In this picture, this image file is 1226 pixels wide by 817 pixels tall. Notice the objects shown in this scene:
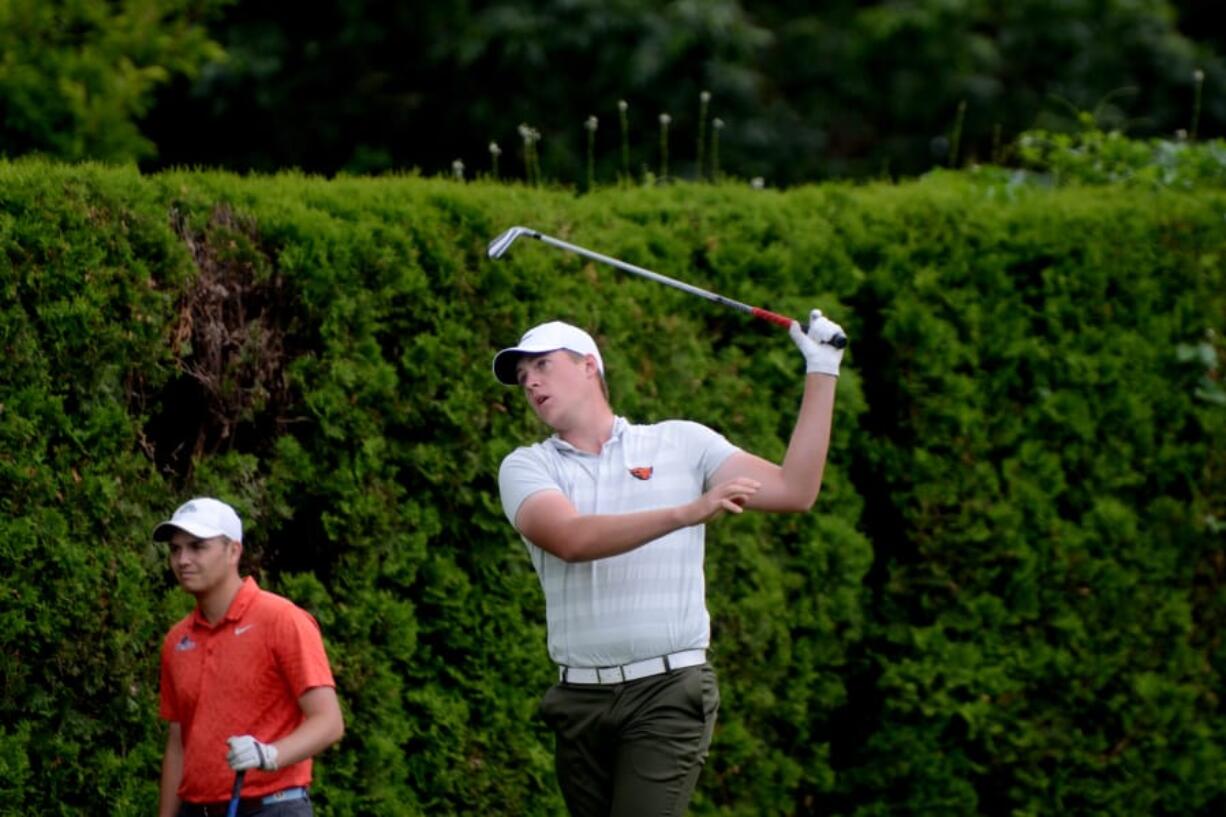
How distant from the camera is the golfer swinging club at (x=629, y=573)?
16.8 feet

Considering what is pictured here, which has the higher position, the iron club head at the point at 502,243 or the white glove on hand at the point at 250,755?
the iron club head at the point at 502,243

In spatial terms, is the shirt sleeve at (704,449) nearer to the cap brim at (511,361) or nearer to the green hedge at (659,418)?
the cap brim at (511,361)

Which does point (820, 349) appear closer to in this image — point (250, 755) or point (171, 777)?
point (250, 755)

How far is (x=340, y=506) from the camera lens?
630 cm

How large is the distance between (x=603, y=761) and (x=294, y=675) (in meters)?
0.85

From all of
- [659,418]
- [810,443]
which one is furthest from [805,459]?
[659,418]

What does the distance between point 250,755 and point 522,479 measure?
980 mm

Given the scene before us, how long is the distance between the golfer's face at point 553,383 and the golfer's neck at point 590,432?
0.05 meters

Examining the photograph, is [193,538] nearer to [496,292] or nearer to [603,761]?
[603,761]

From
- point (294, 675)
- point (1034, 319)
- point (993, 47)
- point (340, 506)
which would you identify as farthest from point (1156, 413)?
point (993, 47)

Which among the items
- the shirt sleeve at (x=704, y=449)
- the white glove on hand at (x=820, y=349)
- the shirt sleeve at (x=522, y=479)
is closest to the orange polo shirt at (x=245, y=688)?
the shirt sleeve at (x=522, y=479)

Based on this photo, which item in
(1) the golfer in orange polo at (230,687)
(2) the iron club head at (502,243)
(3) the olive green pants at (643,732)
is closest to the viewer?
(1) the golfer in orange polo at (230,687)

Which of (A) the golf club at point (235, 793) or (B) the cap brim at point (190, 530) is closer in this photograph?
(A) the golf club at point (235, 793)

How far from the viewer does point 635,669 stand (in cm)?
512
